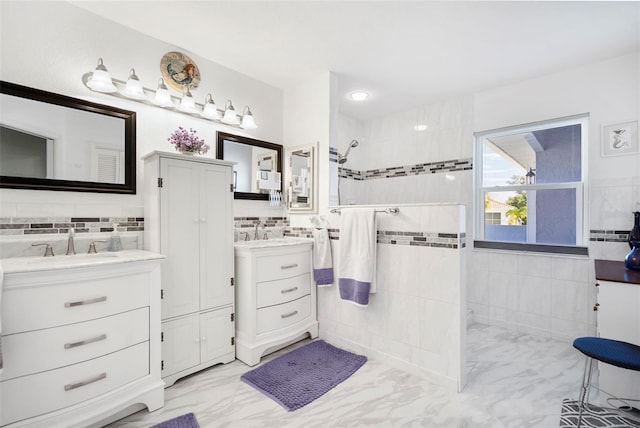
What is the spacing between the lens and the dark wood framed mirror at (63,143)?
66.0 inches

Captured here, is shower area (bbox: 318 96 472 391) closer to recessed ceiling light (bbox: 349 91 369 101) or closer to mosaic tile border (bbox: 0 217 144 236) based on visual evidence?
recessed ceiling light (bbox: 349 91 369 101)

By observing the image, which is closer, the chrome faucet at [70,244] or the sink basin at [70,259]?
the sink basin at [70,259]

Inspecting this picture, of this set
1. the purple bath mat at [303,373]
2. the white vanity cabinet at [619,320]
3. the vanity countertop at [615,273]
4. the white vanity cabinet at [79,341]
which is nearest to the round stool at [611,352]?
the white vanity cabinet at [619,320]

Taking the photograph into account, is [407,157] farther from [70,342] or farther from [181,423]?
[70,342]

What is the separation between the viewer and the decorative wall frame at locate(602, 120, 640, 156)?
2.35m

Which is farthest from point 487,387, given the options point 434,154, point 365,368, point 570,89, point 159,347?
point 570,89

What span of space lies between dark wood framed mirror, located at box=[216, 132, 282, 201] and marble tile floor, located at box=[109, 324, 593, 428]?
151 cm

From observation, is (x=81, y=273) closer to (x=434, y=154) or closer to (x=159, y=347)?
(x=159, y=347)

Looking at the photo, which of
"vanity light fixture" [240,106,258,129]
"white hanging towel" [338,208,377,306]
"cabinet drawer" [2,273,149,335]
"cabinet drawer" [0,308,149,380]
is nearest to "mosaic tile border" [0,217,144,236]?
"cabinet drawer" [2,273,149,335]

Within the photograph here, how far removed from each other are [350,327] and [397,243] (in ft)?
2.87

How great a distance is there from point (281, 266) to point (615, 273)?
2.31 metres

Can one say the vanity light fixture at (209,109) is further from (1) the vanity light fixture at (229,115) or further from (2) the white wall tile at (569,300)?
(2) the white wall tile at (569,300)

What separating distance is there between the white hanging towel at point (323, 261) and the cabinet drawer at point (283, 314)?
0.78 ft

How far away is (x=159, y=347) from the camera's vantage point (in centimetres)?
177
